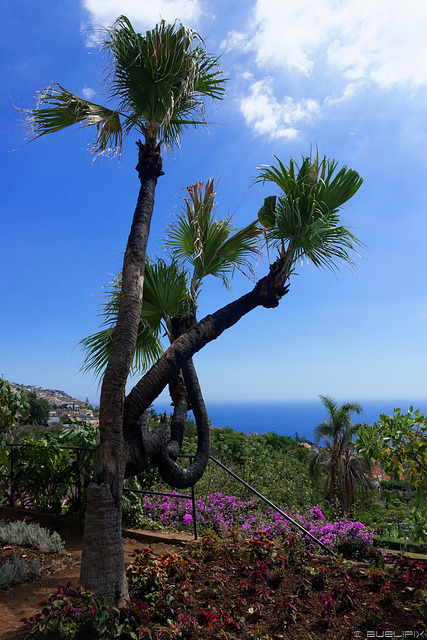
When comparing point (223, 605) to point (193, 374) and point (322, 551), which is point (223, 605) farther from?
point (193, 374)

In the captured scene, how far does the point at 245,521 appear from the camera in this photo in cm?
611

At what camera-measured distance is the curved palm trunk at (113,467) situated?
9.27 feet

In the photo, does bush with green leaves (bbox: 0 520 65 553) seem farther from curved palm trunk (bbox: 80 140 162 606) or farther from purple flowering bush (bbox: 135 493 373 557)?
curved palm trunk (bbox: 80 140 162 606)

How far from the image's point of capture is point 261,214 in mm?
4723

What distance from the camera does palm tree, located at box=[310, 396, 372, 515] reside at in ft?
71.4

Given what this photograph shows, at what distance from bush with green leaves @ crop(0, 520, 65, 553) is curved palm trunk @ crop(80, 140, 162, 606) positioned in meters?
1.63

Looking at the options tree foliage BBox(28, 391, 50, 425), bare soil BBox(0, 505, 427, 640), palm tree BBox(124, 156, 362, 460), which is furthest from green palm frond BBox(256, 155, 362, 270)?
tree foliage BBox(28, 391, 50, 425)

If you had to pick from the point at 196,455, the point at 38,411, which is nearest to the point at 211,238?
the point at 196,455

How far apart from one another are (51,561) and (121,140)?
4.74 m

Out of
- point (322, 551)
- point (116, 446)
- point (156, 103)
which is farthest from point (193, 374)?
point (156, 103)

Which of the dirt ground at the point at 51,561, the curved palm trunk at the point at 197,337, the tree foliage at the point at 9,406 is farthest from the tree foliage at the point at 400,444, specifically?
the tree foliage at the point at 9,406

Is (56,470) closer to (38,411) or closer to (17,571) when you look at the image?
(17,571)

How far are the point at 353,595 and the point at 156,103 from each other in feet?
16.0

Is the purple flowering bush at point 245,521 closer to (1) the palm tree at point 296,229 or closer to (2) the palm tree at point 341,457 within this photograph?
(1) the palm tree at point 296,229
